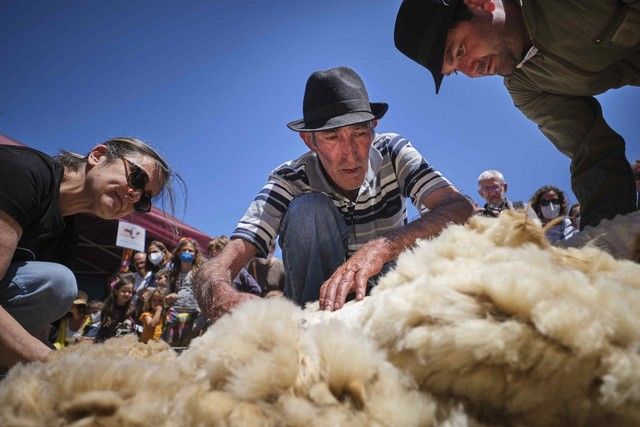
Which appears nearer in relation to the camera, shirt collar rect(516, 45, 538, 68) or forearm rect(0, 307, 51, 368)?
forearm rect(0, 307, 51, 368)

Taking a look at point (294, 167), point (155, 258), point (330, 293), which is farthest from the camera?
point (155, 258)

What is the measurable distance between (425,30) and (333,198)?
893 millimetres

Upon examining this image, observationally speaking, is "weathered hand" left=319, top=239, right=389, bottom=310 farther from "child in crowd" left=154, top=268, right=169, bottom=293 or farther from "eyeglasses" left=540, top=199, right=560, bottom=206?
"child in crowd" left=154, top=268, right=169, bottom=293

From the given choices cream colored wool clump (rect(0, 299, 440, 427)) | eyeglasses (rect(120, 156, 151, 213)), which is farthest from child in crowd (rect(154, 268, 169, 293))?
cream colored wool clump (rect(0, 299, 440, 427))

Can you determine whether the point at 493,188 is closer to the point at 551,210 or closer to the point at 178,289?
the point at 551,210

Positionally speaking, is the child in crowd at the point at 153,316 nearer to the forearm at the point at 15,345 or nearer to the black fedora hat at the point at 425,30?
the forearm at the point at 15,345

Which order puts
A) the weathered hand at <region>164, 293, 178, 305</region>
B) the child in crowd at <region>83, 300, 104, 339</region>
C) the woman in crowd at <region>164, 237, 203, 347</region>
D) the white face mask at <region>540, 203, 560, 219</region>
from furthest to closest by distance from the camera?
the child in crowd at <region>83, 300, 104, 339</region>, the weathered hand at <region>164, 293, 178, 305</region>, the woman in crowd at <region>164, 237, 203, 347</region>, the white face mask at <region>540, 203, 560, 219</region>

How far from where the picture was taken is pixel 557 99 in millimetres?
2100

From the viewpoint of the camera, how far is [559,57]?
5.81 feet

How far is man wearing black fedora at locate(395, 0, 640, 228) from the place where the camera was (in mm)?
1602

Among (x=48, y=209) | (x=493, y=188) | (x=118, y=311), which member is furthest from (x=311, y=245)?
(x=118, y=311)

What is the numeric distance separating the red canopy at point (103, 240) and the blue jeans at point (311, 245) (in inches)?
202

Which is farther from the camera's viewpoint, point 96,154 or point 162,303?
point 162,303

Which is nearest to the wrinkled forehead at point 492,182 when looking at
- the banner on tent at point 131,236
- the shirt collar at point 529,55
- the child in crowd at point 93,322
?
the shirt collar at point 529,55
